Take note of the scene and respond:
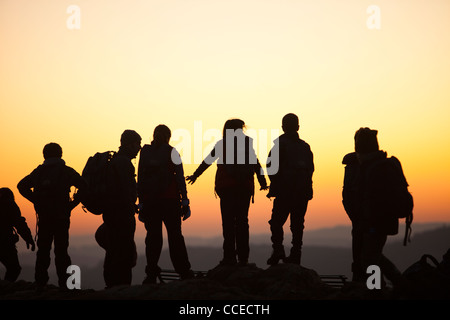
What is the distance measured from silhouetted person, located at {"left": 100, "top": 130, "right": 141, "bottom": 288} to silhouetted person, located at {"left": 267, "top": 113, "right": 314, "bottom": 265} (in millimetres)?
2338

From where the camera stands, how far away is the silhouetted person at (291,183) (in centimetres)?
1085

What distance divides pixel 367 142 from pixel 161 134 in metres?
3.69

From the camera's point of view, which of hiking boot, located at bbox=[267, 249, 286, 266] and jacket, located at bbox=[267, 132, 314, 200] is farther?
jacket, located at bbox=[267, 132, 314, 200]

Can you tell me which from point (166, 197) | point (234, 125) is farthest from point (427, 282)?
point (166, 197)

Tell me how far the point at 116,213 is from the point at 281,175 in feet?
9.39

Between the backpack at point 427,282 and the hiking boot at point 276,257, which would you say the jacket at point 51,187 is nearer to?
the hiking boot at point 276,257

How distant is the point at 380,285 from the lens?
8.94m

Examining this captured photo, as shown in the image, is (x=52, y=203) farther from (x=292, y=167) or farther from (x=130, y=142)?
(x=292, y=167)

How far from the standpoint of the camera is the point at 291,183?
35.7ft

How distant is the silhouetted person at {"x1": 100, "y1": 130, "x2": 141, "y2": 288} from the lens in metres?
10.7

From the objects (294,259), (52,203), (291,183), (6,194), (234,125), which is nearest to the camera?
(52,203)

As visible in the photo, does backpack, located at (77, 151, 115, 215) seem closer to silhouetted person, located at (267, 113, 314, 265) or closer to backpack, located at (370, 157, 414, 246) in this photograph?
silhouetted person, located at (267, 113, 314, 265)

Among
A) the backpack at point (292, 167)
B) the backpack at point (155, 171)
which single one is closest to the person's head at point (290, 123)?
the backpack at point (292, 167)

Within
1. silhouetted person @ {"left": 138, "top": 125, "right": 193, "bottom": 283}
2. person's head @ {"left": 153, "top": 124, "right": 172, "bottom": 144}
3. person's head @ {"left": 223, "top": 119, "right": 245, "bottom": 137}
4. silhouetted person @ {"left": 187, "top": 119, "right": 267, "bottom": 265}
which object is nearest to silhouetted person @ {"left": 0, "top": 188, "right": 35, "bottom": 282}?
silhouetted person @ {"left": 138, "top": 125, "right": 193, "bottom": 283}
